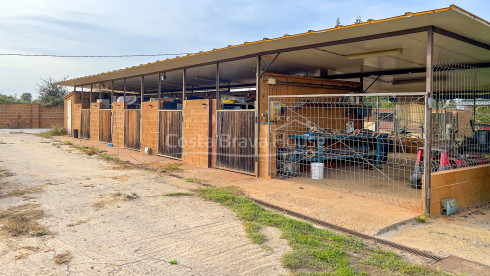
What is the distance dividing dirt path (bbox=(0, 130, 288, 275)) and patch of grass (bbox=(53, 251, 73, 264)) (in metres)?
0.05

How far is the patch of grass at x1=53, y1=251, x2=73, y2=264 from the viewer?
3.57 m

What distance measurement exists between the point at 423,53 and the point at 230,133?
17.0ft

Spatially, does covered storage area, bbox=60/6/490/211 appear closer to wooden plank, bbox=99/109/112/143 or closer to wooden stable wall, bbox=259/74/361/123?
wooden stable wall, bbox=259/74/361/123

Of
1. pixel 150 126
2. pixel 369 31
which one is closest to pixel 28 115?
pixel 150 126

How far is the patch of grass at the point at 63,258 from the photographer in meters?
3.57

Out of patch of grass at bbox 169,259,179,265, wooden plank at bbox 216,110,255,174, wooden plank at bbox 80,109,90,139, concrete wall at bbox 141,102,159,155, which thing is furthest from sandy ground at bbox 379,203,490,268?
wooden plank at bbox 80,109,90,139

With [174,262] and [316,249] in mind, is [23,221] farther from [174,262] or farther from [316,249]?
[316,249]

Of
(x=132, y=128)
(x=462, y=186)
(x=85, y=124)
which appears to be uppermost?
(x=85, y=124)

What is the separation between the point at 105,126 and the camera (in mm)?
17297

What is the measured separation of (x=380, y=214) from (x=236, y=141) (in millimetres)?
4794

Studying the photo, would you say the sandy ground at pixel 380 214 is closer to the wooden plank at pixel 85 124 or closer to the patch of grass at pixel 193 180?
the patch of grass at pixel 193 180

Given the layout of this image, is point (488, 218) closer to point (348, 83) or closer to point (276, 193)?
point (276, 193)

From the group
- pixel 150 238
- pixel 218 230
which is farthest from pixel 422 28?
pixel 150 238

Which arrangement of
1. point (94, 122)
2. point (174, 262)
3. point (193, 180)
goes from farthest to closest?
point (94, 122), point (193, 180), point (174, 262)
